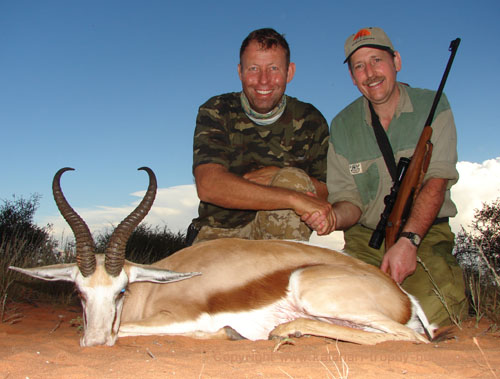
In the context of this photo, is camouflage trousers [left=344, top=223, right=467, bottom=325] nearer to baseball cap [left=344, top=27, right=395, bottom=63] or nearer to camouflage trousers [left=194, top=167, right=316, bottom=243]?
camouflage trousers [left=194, top=167, right=316, bottom=243]

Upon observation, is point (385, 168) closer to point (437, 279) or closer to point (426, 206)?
point (426, 206)

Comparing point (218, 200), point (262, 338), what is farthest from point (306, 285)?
point (218, 200)

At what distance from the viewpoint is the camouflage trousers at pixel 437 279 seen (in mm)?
4496

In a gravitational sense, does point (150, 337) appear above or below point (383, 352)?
below

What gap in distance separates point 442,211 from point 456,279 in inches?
28.1

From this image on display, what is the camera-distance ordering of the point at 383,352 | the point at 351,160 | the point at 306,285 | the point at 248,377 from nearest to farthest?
the point at 248,377
the point at 383,352
the point at 306,285
the point at 351,160

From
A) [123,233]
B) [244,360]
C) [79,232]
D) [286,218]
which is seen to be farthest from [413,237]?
[79,232]

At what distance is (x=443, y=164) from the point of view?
15.1 ft

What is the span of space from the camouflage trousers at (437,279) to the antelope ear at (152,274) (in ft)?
7.56

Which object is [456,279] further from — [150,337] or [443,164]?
[150,337]

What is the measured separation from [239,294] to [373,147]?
254cm

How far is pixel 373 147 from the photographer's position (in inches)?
200

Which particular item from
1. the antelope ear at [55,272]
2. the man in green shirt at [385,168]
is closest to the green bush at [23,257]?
the antelope ear at [55,272]

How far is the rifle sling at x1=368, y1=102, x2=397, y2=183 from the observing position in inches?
192
